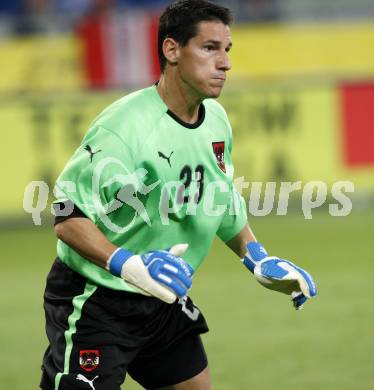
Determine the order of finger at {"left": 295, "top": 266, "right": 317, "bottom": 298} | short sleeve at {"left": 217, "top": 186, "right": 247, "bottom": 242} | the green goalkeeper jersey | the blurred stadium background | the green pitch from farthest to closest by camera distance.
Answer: the blurred stadium background, the green pitch, short sleeve at {"left": 217, "top": 186, "right": 247, "bottom": 242}, finger at {"left": 295, "top": 266, "right": 317, "bottom": 298}, the green goalkeeper jersey

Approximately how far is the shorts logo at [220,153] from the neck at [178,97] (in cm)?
17

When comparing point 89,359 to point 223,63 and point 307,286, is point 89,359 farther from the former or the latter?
point 223,63

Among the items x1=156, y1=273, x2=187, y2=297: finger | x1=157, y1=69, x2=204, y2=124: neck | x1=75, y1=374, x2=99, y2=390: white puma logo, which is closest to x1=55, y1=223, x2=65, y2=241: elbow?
x1=156, y1=273, x2=187, y2=297: finger

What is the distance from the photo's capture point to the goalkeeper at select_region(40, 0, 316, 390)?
4660mm

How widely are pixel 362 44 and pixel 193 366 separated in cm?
1360

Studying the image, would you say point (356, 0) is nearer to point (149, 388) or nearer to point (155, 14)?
point (155, 14)

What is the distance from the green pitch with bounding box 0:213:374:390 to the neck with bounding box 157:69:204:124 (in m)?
2.87

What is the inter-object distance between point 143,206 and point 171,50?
0.71 meters

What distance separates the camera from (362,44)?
1817 cm

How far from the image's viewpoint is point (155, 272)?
4375 mm

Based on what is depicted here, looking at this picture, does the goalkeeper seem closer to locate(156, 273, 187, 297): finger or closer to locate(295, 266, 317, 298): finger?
locate(295, 266, 317, 298): finger

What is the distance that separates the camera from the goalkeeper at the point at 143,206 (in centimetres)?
466

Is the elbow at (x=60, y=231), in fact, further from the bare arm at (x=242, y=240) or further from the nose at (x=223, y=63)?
the bare arm at (x=242, y=240)

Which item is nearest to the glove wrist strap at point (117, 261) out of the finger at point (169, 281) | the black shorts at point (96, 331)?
the finger at point (169, 281)
